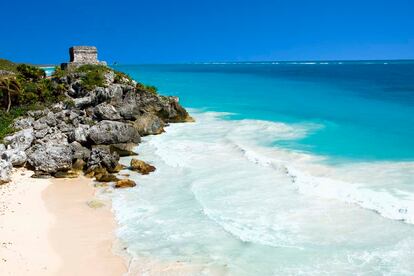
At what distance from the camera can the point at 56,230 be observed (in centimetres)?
1394

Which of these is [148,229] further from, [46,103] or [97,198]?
[46,103]

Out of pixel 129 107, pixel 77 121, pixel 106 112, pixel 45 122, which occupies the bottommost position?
pixel 77 121

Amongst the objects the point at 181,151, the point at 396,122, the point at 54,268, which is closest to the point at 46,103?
the point at 181,151

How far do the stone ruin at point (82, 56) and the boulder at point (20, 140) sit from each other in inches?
981

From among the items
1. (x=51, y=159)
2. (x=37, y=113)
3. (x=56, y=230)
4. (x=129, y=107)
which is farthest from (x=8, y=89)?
(x=56, y=230)

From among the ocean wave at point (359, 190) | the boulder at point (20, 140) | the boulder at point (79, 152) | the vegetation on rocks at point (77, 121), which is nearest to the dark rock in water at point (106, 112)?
the vegetation on rocks at point (77, 121)

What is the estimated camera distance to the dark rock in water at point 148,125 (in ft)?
98.0

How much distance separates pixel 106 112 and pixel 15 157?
10338 mm

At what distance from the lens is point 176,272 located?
1116cm

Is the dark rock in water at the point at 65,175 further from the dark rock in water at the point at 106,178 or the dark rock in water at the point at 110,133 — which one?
the dark rock in water at the point at 110,133

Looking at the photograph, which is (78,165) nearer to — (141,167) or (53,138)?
(141,167)

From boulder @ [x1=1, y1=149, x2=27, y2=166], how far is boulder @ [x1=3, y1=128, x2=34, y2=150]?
120cm

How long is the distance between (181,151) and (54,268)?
13.9 m

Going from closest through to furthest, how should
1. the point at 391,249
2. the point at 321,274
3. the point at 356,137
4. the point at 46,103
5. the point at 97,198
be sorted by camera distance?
the point at 321,274, the point at 391,249, the point at 97,198, the point at 356,137, the point at 46,103
